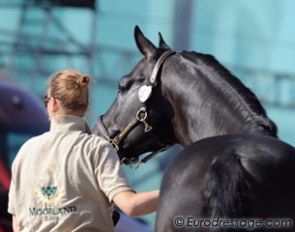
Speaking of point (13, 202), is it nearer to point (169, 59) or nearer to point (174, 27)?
point (169, 59)

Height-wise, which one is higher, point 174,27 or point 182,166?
point 182,166

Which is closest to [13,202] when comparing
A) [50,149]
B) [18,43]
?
[50,149]

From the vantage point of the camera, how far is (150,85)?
12.7 feet

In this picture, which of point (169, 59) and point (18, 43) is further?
point (18, 43)

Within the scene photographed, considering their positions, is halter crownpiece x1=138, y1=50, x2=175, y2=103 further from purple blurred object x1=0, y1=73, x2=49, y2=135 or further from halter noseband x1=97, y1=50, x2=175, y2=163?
purple blurred object x1=0, y1=73, x2=49, y2=135

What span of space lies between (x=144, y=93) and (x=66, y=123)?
681 mm

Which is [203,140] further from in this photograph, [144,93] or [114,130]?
[114,130]

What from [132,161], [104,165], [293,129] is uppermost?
[104,165]

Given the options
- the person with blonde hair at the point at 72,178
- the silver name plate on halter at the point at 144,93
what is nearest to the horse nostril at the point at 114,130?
the silver name plate on halter at the point at 144,93

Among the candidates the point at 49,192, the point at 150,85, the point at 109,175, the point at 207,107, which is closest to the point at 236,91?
the point at 207,107

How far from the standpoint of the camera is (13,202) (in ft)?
11.0

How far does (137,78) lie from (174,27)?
5982mm

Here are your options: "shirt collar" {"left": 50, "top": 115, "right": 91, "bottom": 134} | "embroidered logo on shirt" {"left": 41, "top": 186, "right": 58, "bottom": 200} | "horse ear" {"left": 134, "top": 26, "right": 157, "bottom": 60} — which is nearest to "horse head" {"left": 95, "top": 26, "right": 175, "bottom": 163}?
"horse ear" {"left": 134, "top": 26, "right": 157, "bottom": 60}

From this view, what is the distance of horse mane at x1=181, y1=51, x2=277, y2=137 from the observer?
3463 millimetres
